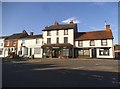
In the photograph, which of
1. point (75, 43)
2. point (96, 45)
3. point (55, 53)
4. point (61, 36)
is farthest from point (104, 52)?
point (55, 53)

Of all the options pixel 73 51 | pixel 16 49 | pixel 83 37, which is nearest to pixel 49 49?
pixel 73 51

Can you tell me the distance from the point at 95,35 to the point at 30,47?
17.4 meters

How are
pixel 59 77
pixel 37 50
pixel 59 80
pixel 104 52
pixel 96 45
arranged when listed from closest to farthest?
pixel 59 80
pixel 59 77
pixel 104 52
pixel 96 45
pixel 37 50

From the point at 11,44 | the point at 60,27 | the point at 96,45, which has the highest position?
the point at 60,27

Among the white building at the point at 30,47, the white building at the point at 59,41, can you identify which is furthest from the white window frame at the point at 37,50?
the white building at the point at 59,41

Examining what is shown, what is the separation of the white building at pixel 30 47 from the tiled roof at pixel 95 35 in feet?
33.4

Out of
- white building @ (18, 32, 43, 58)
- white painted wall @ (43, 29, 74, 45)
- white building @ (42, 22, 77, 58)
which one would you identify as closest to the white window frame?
white building @ (18, 32, 43, 58)

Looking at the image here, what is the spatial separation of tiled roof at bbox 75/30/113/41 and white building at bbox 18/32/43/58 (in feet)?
33.4

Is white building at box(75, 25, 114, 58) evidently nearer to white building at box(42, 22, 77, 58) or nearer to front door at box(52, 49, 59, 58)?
white building at box(42, 22, 77, 58)

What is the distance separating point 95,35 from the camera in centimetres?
4525

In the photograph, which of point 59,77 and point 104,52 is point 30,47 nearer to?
point 104,52

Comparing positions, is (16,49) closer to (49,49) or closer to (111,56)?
(49,49)

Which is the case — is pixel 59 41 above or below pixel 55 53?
above

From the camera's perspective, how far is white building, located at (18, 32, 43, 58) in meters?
48.5
